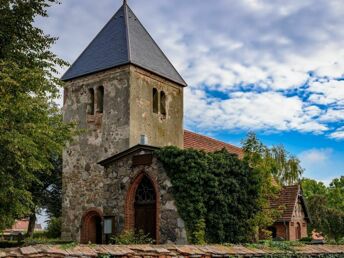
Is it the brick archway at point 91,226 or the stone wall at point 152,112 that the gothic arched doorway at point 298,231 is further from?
the brick archway at point 91,226

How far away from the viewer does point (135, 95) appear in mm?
26750

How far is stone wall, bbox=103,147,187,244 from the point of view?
16.5m

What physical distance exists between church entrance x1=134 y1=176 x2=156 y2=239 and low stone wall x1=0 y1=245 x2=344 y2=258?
8338 mm

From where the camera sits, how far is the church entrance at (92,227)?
26731 mm

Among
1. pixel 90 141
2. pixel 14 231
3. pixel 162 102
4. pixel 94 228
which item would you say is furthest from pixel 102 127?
pixel 14 231

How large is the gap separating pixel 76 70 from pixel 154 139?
261 inches

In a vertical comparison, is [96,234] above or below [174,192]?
below

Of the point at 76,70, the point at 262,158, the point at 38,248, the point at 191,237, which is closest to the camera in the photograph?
the point at 38,248

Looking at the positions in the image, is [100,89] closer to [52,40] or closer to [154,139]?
[154,139]

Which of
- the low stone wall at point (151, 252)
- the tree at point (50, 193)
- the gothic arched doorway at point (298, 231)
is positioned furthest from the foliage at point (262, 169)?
the tree at point (50, 193)

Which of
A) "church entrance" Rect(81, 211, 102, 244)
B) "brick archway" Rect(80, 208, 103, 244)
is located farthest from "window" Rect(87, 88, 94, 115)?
"church entrance" Rect(81, 211, 102, 244)

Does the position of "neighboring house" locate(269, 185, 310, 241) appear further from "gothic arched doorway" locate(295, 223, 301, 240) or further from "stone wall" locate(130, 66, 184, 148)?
"stone wall" locate(130, 66, 184, 148)

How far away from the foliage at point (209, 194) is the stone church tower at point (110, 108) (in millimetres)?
8307

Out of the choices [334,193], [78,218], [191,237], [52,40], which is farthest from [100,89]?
[334,193]
